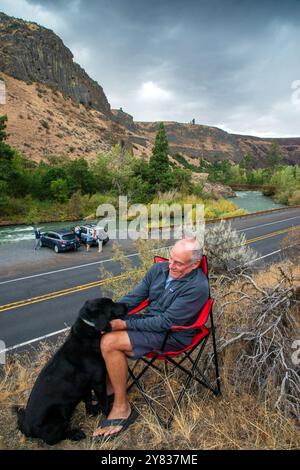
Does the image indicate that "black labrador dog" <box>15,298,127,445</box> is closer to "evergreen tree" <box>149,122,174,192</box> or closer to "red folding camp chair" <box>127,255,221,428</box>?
"red folding camp chair" <box>127,255,221,428</box>

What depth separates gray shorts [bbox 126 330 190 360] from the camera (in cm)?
319

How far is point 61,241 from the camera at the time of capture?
18.3 metres

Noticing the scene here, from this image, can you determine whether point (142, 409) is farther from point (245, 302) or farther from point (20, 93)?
point (20, 93)

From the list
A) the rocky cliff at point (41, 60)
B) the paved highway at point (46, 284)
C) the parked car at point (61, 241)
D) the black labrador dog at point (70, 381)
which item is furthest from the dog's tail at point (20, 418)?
the rocky cliff at point (41, 60)

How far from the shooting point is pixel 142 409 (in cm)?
347

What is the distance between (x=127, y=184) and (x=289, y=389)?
33.3 metres

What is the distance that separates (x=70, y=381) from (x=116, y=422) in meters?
0.61

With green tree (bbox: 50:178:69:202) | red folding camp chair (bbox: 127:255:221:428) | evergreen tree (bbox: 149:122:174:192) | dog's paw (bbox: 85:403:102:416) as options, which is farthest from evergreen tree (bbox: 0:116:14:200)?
red folding camp chair (bbox: 127:255:221:428)

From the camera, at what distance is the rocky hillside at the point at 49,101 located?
185ft

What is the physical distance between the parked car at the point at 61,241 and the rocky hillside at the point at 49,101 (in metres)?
33.6

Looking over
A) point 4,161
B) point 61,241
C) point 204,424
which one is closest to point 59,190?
point 4,161

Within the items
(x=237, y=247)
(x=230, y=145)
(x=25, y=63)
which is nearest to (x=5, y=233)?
(x=237, y=247)

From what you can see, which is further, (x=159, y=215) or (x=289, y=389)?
(x=159, y=215)

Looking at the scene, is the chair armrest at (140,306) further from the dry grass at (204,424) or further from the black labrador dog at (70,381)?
the dry grass at (204,424)
